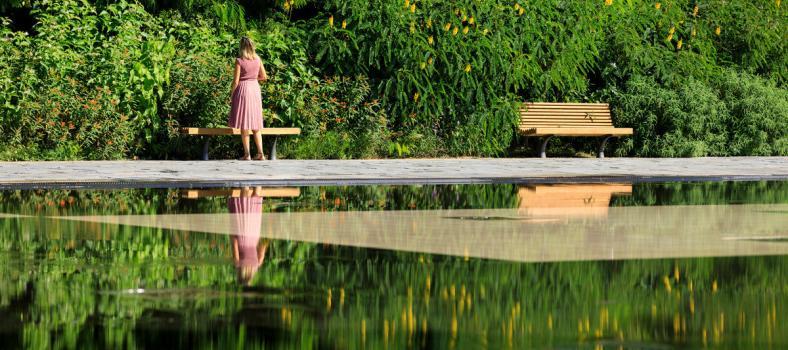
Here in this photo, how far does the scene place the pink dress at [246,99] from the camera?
22.8 metres

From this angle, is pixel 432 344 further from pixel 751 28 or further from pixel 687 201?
pixel 751 28

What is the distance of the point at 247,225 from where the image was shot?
12383 mm

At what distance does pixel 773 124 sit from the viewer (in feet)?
92.7

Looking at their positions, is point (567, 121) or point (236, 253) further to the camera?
point (567, 121)

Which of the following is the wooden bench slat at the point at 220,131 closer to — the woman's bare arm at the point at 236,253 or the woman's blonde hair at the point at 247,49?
the woman's blonde hair at the point at 247,49

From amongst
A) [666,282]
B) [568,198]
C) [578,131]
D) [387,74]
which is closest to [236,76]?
[387,74]

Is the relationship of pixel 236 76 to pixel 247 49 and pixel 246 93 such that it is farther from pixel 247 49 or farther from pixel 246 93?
pixel 247 49

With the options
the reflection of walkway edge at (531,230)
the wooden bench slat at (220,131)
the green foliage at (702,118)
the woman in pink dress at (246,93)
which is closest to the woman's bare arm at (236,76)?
the woman in pink dress at (246,93)

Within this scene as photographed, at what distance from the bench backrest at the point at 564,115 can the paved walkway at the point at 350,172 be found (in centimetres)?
272

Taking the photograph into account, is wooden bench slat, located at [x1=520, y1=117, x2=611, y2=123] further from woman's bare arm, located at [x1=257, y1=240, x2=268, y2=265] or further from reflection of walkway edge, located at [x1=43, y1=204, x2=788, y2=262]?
woman's bare arm, located at [x1=257, y1=240, x2=268, y2=265]

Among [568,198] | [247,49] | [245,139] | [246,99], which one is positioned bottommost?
[568,198]

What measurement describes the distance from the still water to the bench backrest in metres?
11.4

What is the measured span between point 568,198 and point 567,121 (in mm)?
11588

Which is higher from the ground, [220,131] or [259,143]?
[220,131]
